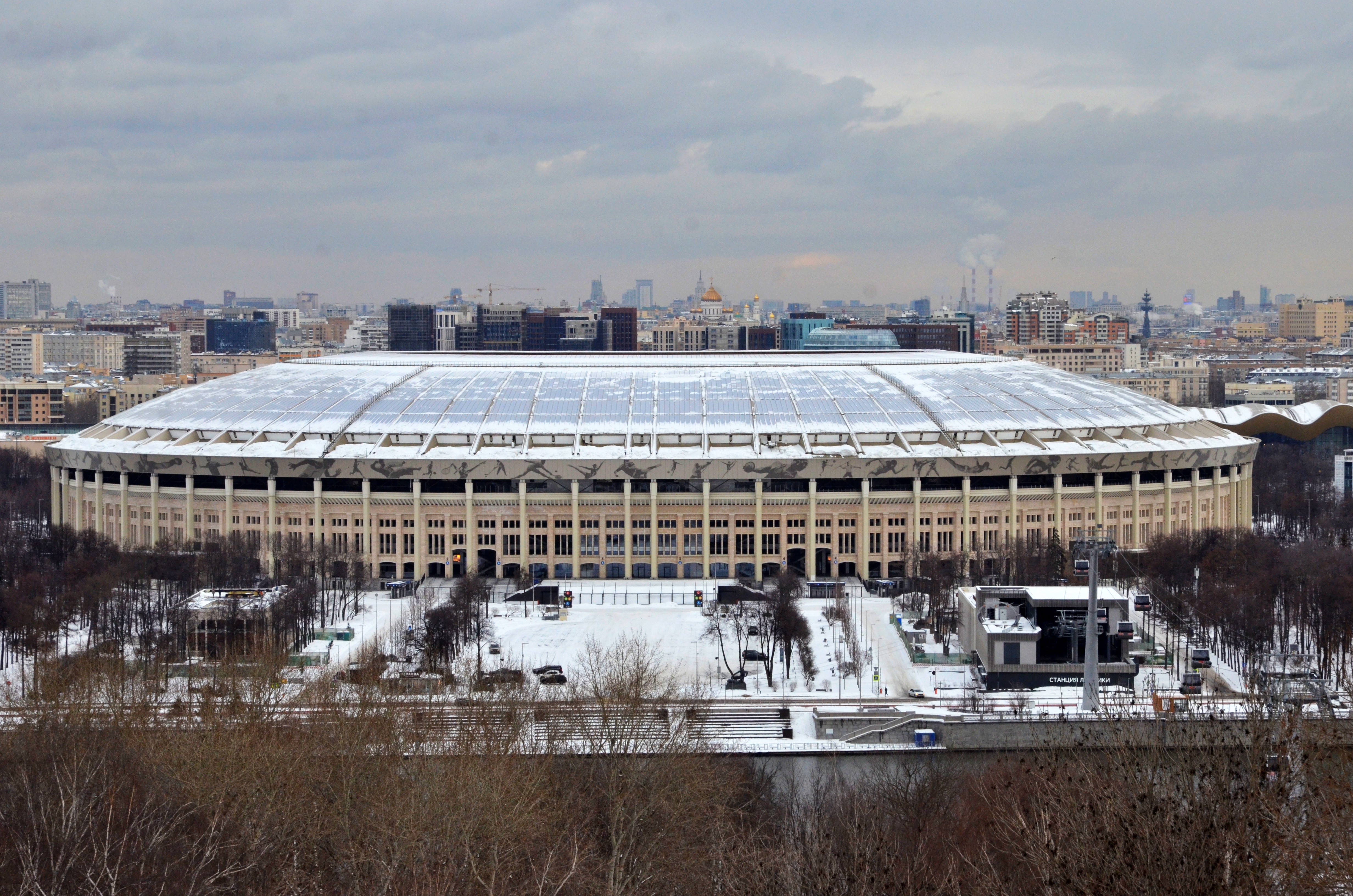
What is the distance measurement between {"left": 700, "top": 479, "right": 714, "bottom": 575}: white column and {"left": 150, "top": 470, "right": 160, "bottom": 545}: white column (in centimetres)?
2436

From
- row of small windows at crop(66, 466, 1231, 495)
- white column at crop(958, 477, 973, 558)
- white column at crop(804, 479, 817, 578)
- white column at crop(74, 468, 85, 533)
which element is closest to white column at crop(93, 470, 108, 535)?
white column at crop(74, 468, 85, 533)

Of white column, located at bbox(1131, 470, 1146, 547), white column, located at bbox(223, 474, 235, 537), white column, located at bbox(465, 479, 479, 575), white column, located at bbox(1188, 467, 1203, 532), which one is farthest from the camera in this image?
white column, located at bbox(1188, 467, 1203, 532)

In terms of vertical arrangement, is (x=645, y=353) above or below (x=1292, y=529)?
above

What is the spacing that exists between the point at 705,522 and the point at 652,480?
2.90 m

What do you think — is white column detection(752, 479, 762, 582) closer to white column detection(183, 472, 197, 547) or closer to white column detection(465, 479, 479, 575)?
white column detection(465, 479, 479, 575)

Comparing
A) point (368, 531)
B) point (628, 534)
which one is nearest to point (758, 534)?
point (628, 534)

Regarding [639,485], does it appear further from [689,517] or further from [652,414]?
[652,414]

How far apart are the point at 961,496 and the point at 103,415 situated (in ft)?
342

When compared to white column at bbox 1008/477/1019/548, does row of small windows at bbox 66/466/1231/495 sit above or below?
above

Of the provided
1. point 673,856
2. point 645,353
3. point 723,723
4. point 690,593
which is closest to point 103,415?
point 645,353

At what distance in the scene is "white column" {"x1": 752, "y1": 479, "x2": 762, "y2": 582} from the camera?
74875 millimetres

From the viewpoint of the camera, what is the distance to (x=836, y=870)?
26.1m

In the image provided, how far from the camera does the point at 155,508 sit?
78688mm

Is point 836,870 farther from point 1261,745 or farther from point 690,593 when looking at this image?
point 690,593
